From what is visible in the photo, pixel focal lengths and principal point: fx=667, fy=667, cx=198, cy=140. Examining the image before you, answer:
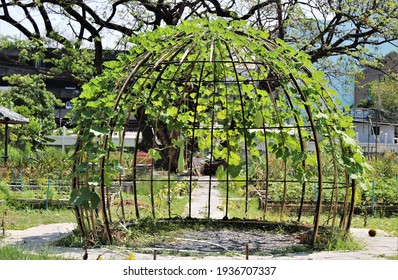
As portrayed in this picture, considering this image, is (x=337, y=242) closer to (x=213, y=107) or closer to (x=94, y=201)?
(x=94, y=201)

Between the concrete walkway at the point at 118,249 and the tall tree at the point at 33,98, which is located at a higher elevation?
the tall tree at the point at 33,98

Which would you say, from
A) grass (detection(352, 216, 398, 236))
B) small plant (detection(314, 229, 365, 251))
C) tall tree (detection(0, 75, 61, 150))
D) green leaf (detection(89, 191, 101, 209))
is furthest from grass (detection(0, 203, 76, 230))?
tall tree (detection(0, 75, 61, 150))

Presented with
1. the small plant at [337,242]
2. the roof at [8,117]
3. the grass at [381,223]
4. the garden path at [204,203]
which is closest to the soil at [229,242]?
the small plant at [337,242]

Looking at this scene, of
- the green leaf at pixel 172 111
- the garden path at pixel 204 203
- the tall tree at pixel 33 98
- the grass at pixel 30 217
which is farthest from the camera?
the tall tree at pixel 33 98

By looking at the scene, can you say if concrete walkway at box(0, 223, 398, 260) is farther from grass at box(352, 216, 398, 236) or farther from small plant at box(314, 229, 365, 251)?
grass at box(352, 216, 398, 236)

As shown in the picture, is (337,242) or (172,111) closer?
(337,242)

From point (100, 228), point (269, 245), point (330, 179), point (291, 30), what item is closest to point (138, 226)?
point (100, 228)

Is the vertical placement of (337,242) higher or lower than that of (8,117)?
lower

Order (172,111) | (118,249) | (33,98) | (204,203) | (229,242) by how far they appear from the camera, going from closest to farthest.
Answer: (118,249) < (229,242) < (172,111) < (204,203) < (33,98)

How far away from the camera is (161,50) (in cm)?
754

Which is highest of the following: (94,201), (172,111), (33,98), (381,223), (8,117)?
(33,98)

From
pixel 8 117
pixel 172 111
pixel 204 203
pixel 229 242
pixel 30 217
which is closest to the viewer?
pixel 229 242

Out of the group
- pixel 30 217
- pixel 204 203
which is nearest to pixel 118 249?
pixel 30 217

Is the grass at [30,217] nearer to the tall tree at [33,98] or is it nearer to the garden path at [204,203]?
the garden path at [204,203]
